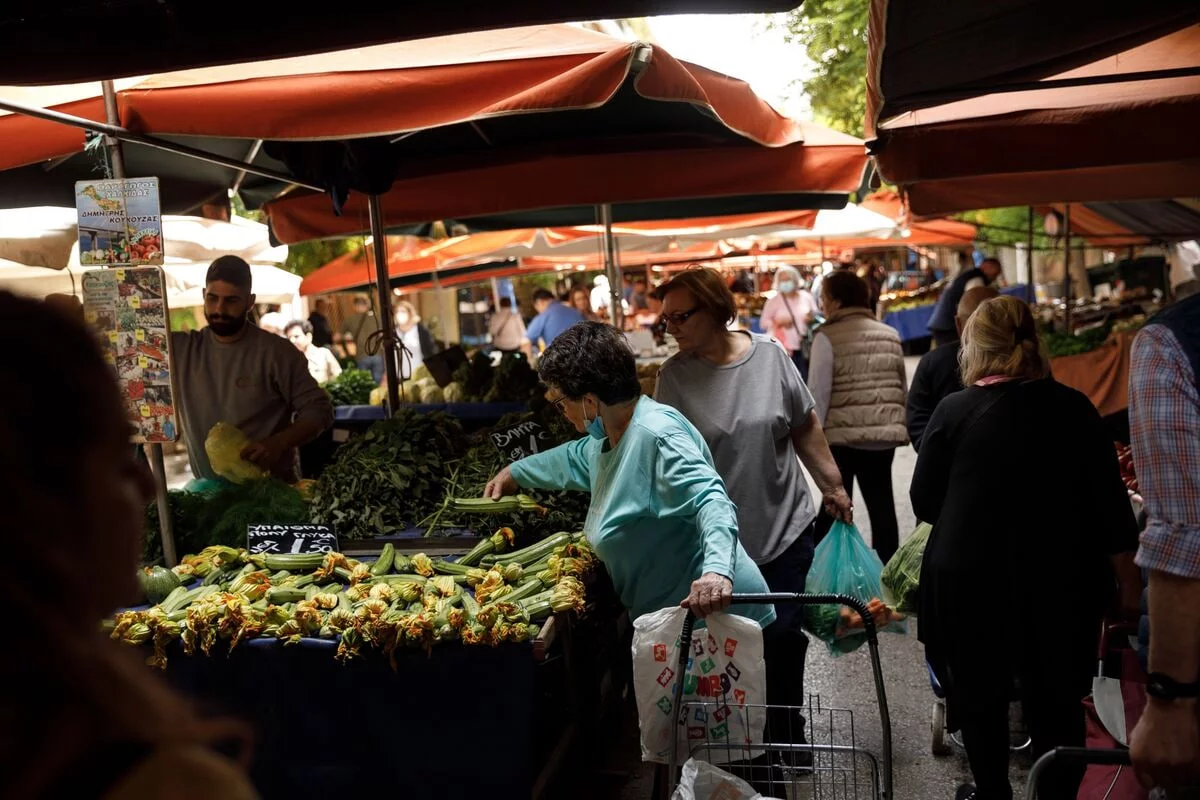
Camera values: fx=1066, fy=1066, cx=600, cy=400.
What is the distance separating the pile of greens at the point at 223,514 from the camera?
15.9ft

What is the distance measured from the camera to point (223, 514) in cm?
492

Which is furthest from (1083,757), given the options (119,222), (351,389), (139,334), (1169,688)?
(351,389)

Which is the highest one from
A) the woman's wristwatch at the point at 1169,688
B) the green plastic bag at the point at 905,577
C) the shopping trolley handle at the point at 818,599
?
the woman's wristwatch at the point at 1169,688

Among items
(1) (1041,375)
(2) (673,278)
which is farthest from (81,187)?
(1) (1041,375)

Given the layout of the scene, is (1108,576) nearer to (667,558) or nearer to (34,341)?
(667,558)

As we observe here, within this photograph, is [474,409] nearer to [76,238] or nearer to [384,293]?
[384,293]

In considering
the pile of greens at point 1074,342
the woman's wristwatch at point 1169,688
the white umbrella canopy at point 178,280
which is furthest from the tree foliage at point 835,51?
the woman's wristwatch at point 1169,688

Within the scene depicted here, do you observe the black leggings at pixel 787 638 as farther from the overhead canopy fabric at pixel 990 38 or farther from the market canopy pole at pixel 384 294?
the market canopy pole at pixel 384 294

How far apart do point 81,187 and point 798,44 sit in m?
15.3

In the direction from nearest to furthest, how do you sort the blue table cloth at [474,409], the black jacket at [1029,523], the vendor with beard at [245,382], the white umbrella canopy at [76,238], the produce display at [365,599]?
the black jacket at [1029,523], the produce display at [365,599], the vendor with beard at [245,382], the white umbrella canopy at [76,238], the blue table cloth at [474,409]

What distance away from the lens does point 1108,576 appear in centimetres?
356

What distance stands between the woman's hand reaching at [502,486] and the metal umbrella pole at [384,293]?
Result: 2021mm

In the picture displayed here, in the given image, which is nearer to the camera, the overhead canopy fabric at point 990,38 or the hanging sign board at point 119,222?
the overhead canopy fabric at point 990,38

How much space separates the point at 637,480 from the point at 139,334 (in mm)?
2034
